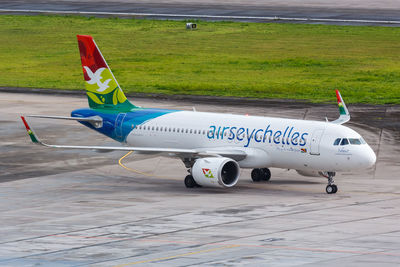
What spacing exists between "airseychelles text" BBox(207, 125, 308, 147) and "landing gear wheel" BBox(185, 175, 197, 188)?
2705 millimetres

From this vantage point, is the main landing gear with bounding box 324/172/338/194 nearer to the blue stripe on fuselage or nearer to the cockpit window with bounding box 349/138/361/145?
the cockpit window with bounding box 349/138/361/145

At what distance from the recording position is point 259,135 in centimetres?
4931

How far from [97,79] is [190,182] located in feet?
34.6

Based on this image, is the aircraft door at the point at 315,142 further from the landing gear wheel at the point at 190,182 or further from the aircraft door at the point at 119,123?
the aircraft door at the point at 119,123

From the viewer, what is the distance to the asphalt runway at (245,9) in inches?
5408

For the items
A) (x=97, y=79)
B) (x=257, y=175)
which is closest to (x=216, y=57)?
(x=97, y=79)

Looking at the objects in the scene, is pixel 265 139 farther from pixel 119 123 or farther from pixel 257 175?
pixel 119 123

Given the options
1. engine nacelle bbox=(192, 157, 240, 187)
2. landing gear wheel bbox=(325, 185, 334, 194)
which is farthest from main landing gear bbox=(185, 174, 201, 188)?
landing gear wheel bbox=(325, 185, 334, 194)

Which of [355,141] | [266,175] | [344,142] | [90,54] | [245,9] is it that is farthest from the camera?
[245,9]

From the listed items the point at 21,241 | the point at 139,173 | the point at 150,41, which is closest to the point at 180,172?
the point at 139,173

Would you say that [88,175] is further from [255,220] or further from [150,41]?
[150,41]

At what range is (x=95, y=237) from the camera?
38.6 meters

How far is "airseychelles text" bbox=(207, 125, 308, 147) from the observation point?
48156 millimetres

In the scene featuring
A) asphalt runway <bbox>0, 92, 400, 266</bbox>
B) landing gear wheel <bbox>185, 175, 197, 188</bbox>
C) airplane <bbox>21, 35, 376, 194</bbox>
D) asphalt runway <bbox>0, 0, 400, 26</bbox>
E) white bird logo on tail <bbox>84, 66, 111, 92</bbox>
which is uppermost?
asphalt runway <bbox>0, 0, 400, 26</bbox>
